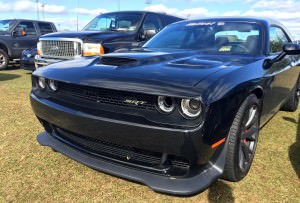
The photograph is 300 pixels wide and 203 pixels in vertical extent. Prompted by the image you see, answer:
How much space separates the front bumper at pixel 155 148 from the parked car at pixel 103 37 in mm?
3473

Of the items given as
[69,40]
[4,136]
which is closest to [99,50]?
[69,40]

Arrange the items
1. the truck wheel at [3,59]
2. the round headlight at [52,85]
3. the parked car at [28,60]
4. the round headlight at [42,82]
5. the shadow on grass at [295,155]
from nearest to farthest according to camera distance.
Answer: the round headlight at [52,85] < the round headlight at [42,82] < the shadow on grass at [295,155] < the parked car at [28,60] < the truck wheel at [3,59]

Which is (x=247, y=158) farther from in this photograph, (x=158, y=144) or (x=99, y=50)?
(x=99, y=50)

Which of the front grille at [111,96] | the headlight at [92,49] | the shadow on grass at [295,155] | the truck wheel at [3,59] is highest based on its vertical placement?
the front grille at [111,96]

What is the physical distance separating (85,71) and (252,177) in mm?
1807

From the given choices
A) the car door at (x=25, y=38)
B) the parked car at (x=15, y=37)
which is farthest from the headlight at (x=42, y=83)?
the car door at (x=25, y=38)

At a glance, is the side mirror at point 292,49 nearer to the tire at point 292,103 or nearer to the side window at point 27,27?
the tire at point 292,103

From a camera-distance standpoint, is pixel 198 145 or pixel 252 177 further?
pixel 252 177

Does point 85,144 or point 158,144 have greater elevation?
point 158,144

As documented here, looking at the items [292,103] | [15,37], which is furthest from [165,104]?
[15,37]

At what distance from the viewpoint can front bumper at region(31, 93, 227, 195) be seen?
74.1 inches

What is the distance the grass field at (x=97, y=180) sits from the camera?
2.38 metres

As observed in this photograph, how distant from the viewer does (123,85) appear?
6.75 ft

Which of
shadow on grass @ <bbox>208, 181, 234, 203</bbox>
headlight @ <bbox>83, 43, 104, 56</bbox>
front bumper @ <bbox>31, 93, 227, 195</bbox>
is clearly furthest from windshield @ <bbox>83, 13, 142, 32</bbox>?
shadow on grass @ <bbox>208, 181, 234, 203</bbox>
